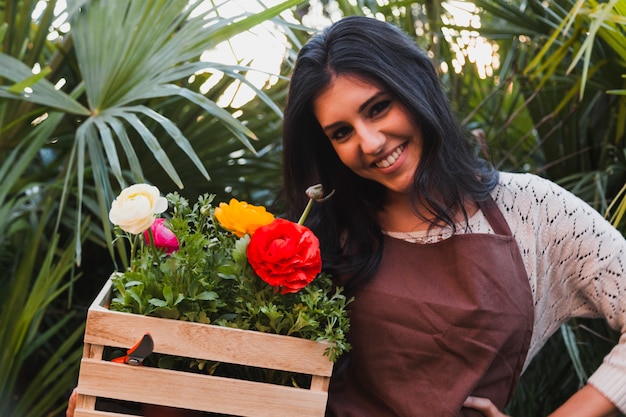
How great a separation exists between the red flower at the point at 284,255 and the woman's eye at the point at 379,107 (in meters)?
0.32

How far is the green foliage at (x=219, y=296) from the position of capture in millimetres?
1124

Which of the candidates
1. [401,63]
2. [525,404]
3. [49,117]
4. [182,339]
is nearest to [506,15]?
[401,63]

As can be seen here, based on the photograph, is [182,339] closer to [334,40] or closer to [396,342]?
[396,342]

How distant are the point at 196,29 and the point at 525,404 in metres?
1.27

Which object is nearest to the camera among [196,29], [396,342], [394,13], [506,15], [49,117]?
[396,342]

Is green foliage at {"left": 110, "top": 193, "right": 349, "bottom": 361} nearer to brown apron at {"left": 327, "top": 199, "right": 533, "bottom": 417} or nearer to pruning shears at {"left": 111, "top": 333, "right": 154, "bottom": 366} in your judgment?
pruning shears at {"left": 111, "top": 333, "right": 154, "bottom": 366}

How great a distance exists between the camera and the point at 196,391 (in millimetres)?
1119

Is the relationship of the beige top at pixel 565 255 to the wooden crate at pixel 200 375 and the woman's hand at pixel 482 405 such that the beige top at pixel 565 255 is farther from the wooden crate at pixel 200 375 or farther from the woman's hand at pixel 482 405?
the wooden crate at pixel 200 375

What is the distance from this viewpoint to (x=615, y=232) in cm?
141

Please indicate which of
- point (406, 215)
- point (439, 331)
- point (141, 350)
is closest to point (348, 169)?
point (406, 215)

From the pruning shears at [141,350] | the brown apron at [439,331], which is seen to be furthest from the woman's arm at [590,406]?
the pruning shears at [141,350]

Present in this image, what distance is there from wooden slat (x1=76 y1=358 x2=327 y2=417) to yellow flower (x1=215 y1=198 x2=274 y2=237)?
0.73 ft

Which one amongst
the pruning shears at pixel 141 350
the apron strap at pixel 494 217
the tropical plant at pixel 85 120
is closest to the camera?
the pruning shears at pixel 141 350

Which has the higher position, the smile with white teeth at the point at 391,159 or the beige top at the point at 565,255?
the smile with white teeth at the point at 391,159
